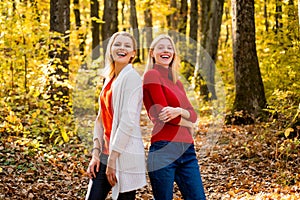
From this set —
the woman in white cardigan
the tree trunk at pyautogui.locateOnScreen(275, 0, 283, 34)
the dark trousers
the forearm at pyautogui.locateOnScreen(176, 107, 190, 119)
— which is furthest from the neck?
the tree trunk at pyautogui.locateOnScreen(275, 0, 283, 34)

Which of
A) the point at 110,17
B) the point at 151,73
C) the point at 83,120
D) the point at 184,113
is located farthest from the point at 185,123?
the point at 110,17

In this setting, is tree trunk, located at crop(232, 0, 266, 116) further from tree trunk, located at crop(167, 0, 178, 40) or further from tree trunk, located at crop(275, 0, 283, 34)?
tree trunk, located at crop(167, 0, 178, 40)

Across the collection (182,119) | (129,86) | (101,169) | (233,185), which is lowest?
(233,185)

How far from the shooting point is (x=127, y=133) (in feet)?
12.8

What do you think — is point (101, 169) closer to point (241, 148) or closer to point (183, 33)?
point (241, 148)

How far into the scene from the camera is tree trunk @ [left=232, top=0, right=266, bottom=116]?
37.4ft

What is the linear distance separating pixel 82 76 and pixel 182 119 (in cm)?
788

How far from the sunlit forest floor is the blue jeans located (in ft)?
7.74

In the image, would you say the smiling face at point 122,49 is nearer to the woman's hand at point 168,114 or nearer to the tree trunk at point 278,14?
the woman's hand at point 168,114

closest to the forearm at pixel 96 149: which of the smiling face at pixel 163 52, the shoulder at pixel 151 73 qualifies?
the shoulder at pixel 151 73

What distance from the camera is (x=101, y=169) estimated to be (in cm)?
409

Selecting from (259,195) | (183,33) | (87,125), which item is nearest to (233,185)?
(259,195)

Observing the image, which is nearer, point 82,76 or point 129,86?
point 129,86

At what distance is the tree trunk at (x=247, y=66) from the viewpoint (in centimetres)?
1139
